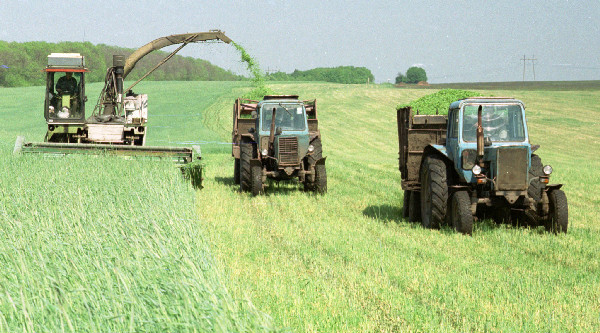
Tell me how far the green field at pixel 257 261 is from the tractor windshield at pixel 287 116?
5.08ft

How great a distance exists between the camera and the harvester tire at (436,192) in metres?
10.0

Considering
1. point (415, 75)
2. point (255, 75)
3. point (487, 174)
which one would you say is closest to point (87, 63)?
point (415, 75)

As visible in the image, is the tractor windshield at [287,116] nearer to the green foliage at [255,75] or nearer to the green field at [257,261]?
the green field at [257,261]

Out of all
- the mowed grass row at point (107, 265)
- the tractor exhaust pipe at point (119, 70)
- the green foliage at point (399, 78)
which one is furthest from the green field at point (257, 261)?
the green foliage at point (399, 78)

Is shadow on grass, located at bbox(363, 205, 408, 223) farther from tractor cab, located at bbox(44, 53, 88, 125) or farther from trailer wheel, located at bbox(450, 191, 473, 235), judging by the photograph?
tractor cab, located at bbox(44, 53, 88, 125)

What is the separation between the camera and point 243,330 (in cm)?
316

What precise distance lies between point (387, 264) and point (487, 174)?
3230mm

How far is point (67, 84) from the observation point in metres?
17.1

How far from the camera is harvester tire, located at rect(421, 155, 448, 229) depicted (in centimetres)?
1001

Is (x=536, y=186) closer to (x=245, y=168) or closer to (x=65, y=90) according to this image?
(x=245, y=168)

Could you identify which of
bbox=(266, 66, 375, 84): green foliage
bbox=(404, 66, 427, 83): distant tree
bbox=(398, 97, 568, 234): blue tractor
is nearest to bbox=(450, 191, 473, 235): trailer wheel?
bbox=(398, 97, 568, 234): blue tractor

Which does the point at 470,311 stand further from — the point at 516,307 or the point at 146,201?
the point at 146,201

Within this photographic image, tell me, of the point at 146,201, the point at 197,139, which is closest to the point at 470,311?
the point at 146,201

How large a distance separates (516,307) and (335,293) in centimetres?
159
